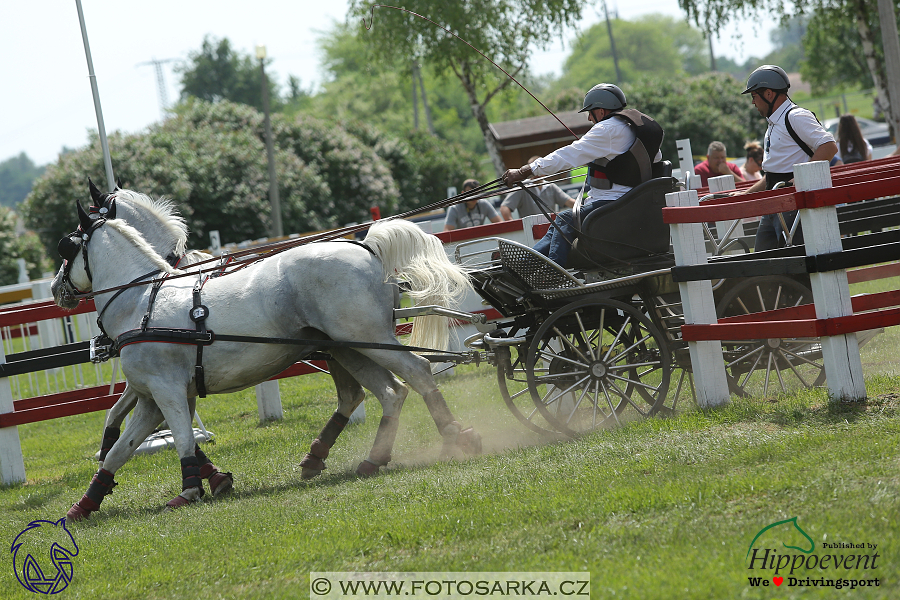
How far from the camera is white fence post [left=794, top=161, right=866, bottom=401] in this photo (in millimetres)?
4809

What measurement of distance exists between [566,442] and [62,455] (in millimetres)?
6115

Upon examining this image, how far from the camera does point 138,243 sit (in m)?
6.33

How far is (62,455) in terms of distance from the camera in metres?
9.09

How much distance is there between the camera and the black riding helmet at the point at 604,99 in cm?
594

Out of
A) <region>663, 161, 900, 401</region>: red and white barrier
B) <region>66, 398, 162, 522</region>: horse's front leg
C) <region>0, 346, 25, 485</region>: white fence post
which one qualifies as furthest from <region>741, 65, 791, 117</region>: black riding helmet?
→ <region>0, 346, 25, 485</region>: white fence post

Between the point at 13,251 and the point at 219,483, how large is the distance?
87.7ft

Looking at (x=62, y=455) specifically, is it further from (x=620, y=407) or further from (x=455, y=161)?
(x=455, y=161)

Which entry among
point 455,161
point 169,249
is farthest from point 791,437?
point 455,161

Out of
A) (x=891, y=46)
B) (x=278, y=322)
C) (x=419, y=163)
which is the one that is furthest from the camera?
(x=419, y=163)

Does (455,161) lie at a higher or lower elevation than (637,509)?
higher

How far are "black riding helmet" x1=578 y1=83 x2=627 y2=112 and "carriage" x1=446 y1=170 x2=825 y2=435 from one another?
0.63m

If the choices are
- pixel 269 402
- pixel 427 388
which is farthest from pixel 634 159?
pixel 269 402

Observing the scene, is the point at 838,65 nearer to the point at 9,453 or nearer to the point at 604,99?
the point at 604,99

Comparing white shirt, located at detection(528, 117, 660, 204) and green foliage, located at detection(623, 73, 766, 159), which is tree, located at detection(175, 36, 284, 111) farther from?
white shirt, located at detection(528, 117, 660, 204)
